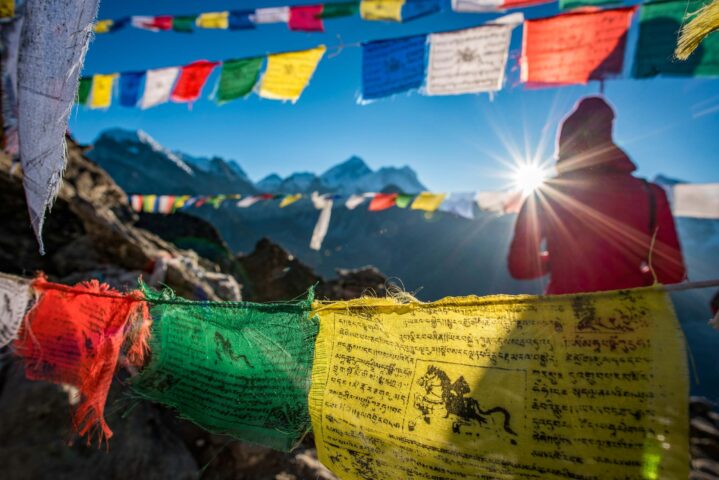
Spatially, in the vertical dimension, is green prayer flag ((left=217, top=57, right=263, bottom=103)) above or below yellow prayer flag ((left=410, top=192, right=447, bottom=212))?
above

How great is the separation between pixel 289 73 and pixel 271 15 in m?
1.23

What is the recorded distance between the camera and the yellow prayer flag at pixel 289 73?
514cm

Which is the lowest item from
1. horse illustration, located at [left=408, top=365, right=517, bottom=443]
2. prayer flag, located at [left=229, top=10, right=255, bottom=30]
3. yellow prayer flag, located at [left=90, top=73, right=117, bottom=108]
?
horse illustration, located at [left=408, top=365, right=517, bottom=443]

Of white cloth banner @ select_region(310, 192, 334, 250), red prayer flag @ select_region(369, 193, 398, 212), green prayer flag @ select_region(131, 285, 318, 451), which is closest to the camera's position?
green prayer flag @ select_region(131, 285, 318, 451)

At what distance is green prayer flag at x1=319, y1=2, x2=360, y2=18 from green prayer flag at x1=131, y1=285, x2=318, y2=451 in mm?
4867

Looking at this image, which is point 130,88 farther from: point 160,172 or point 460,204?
point 160,172

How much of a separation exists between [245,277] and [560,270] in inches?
473

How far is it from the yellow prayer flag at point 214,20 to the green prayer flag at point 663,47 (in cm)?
615

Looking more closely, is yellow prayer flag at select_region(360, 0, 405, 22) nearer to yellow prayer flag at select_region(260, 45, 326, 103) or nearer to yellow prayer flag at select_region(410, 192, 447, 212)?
yellow prayer flag at select_region(260, 45, 326, 103)

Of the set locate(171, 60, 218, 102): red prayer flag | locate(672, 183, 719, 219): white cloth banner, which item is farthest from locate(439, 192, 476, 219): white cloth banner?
locate(171, 60, 218, 102): red prayer flag

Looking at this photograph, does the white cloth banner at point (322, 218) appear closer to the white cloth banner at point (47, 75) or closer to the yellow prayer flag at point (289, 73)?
the yellow prayer flag at point (289, 73)

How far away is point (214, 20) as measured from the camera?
5863mm

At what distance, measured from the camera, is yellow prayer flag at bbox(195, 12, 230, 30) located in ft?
19.0

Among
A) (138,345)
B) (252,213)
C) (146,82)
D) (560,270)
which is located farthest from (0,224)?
(252,213)
